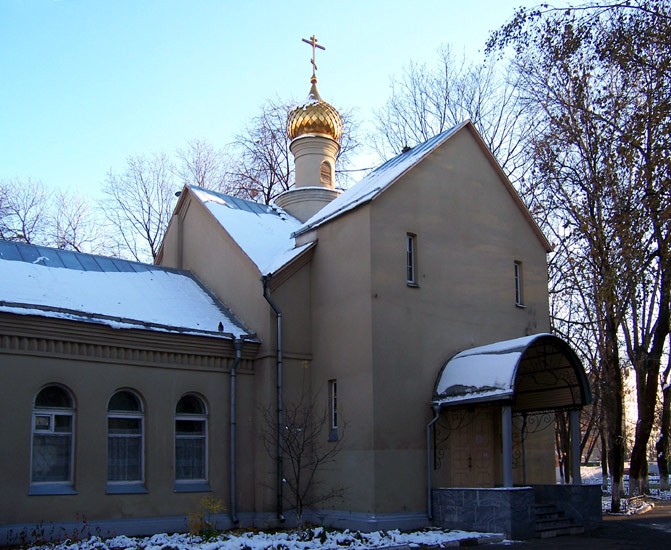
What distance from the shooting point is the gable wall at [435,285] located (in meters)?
15.0

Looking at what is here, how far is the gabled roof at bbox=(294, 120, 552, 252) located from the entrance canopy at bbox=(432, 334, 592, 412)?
3.78 metres

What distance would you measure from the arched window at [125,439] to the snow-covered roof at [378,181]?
5589mm

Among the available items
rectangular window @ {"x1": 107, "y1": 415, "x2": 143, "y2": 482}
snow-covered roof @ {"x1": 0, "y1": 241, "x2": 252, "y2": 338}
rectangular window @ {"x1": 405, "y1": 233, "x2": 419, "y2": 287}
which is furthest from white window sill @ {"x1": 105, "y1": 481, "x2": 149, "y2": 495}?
rectangular window @ {"x1": 405, "y1": 233, "x2": 419, "y2": 287}

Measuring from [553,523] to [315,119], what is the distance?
14.0 meters

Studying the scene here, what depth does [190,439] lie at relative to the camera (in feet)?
51.4

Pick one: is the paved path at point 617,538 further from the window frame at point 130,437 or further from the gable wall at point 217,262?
the gable wall at point 217,262

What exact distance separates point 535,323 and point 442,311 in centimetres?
334

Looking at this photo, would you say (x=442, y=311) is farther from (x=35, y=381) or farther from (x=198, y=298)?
(x=35, y=381)

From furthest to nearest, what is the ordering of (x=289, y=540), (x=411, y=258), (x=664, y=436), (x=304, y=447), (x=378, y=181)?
(x=664, y=436) → (x=378, y=181) → (x=411, y=258) → (x=304, y=447) → (x=289, y=540)

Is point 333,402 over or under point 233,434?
over

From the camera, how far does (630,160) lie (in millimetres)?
11234

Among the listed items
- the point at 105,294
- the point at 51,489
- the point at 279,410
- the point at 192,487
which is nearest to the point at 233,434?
the point at 279,410

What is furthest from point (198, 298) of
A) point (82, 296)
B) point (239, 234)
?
point (82, 296)

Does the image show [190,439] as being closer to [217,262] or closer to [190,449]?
[190,449]
